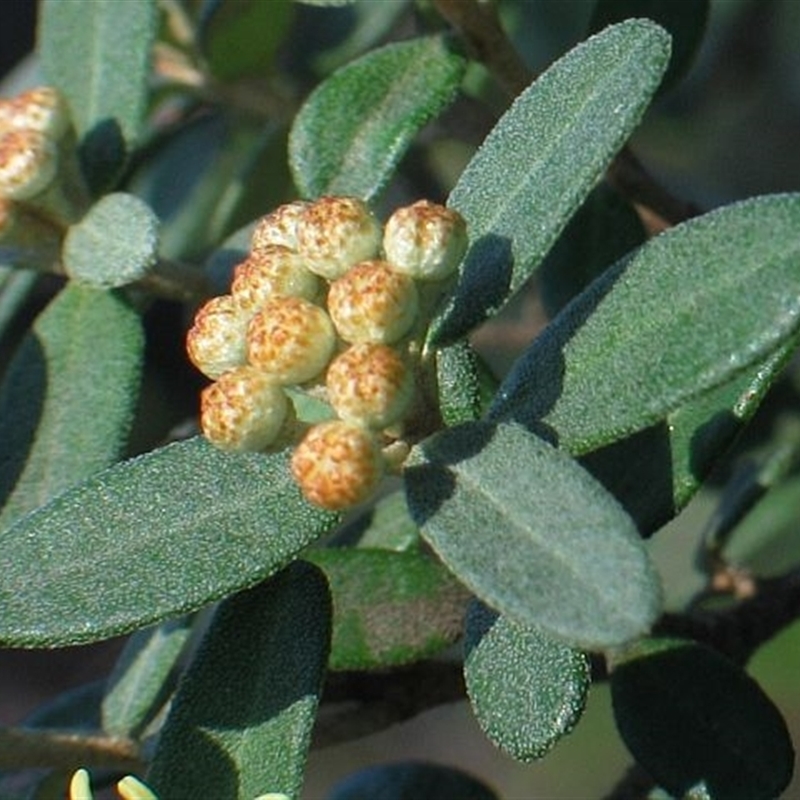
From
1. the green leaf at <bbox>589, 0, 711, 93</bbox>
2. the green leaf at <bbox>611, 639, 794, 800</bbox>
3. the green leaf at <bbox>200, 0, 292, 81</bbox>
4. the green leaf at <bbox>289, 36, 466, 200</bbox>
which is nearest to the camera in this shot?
the green leaf at <bbox>611, 639, 794, 800</bbox>

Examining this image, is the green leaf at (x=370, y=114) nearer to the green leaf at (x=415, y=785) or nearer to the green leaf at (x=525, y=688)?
the green leaf at (x=525, y=688)

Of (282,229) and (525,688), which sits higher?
(282,229)

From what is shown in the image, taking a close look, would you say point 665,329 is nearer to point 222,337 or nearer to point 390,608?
point 222,337

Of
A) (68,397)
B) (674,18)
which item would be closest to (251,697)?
(68,397)

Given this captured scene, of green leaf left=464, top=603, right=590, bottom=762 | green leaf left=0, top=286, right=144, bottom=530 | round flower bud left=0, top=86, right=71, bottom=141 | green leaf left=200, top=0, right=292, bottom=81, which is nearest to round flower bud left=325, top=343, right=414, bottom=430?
green leaf left=464, top=603, right=590, bottom=762

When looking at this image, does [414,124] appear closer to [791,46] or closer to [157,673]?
[157,673]

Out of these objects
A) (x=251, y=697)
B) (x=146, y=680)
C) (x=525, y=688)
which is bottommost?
(x=146, y=680)

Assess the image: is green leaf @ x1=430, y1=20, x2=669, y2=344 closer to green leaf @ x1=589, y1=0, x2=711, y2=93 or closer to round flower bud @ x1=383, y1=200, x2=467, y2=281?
round flower bud @ x1=383, y1=200, x2=467, y2=281

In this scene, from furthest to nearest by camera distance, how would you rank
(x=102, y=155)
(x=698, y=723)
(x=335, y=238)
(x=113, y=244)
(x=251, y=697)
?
(x=102, y=155), (x=113, y=244), (x=698, y=723), (x=251, y=697), (x=335, y=238)
